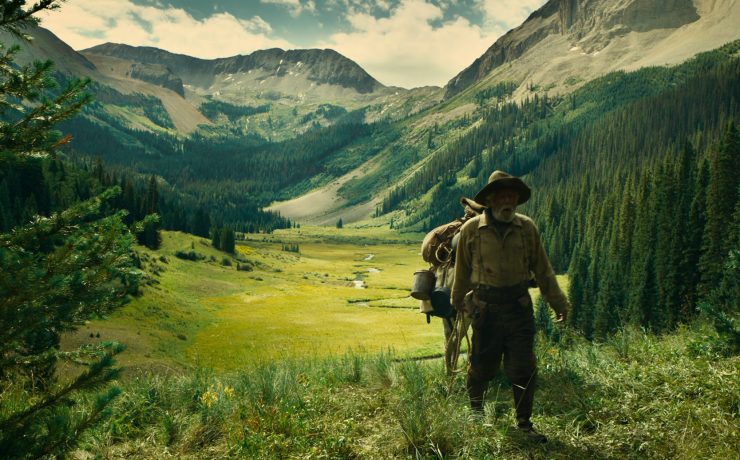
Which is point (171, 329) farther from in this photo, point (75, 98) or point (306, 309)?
point (75, 98)

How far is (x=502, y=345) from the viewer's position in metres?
7.07

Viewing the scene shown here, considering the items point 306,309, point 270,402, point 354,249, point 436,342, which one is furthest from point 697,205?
point 354,249

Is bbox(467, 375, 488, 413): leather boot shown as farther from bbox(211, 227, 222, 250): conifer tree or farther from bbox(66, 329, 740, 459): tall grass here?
bbox(211, 227, 222, 250): conifer tree

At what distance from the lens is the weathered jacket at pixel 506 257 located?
704cm

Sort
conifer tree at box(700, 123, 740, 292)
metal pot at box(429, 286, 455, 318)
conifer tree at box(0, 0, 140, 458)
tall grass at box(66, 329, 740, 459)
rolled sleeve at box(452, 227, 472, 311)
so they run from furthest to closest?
1. conifer tree at box(700, 123, 740, 292)
2. metal pot at box(429, 286, 455, 318)
3. rolled sleeve at box(452, 227, 472, 311)
4. tall grass at box(66, 329, 740, 459)
5. conifer tree at box(0, 0, 140, 458)

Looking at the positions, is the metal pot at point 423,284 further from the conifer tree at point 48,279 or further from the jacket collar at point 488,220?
the conifer tree at point 48,279

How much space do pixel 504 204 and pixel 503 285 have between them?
4.11ft

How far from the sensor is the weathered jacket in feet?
23.1

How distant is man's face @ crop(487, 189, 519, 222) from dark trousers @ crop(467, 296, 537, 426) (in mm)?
1350

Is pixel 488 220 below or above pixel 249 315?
above

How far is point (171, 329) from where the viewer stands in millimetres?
50312

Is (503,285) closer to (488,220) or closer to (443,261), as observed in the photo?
(488,220)

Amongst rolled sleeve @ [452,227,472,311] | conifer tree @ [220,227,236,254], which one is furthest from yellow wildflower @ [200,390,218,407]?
conifer tree @ [220,227,236,254]

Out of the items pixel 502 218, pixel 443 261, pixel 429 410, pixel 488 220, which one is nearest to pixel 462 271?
pixel 488 220
